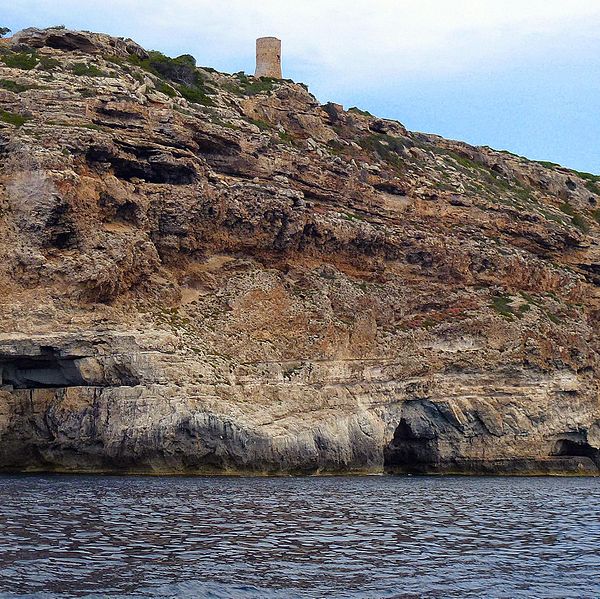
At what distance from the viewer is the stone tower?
2980 inches

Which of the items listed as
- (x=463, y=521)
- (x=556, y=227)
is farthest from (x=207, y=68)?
(x=463, y=521)

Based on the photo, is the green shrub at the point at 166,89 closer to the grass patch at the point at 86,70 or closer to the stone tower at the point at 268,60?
the grass patch at the point at 86,70

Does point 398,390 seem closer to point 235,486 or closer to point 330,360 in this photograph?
point 330,360

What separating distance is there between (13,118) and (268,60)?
106ft

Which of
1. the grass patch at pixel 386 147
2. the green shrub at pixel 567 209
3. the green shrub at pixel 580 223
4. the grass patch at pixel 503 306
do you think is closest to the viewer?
the grass patch at pixel 503 306

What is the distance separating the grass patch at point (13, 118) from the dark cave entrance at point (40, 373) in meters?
11.4

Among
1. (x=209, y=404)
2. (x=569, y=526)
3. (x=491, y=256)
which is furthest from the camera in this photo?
(x=491, y=256)

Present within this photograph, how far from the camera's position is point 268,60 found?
75875 millimetres

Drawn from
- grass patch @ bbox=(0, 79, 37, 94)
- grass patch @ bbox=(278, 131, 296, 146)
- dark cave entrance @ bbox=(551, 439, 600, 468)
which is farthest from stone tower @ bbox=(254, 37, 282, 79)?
dark cave entrance @ bbox=(551, 439, 600, 468)

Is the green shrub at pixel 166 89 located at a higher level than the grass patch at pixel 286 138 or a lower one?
higher

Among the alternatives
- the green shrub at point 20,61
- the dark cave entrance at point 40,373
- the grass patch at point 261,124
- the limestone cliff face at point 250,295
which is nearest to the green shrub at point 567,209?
the limestone cliff face at point 250,295

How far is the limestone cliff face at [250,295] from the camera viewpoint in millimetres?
42844

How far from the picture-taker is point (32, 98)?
48.4 metres

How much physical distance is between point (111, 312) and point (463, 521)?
21.1 metres
